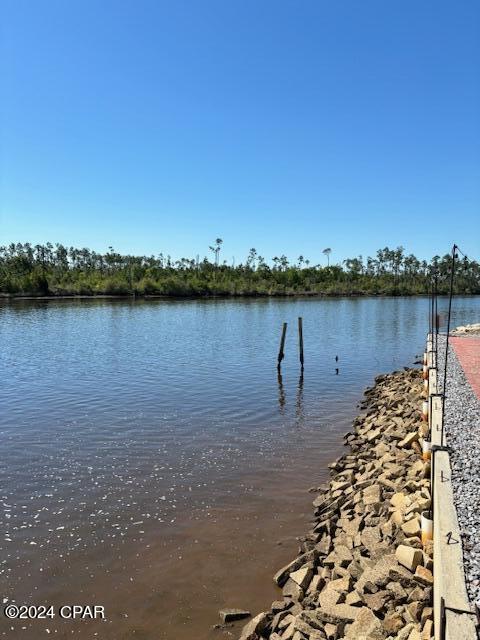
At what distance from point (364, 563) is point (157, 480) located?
552 centimetres

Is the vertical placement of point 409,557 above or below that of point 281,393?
above

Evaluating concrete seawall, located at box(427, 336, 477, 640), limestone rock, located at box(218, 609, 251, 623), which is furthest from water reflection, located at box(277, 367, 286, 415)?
limestone rock, located at box(218, 609, 251, 623)

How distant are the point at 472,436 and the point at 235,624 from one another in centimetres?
498

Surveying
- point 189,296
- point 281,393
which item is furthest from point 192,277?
point 281,393

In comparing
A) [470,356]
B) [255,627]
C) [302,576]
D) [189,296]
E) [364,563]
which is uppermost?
[189,296]

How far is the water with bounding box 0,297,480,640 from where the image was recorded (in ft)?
22.9

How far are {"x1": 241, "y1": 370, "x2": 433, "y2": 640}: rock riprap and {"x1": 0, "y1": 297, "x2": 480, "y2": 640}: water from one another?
56cm

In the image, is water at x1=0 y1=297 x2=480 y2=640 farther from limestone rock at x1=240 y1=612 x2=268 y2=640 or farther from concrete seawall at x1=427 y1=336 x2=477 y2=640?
concrete seawall at x1=427 y1=336 x2=477 y2=640

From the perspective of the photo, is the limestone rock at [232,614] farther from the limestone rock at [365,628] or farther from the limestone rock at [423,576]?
the limestone rock at [423,576]

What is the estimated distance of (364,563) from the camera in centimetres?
640

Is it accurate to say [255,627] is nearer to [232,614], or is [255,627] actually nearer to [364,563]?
[232,614]

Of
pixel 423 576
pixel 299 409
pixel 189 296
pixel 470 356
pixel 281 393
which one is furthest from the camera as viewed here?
pixel 189 296

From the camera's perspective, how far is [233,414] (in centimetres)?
1578

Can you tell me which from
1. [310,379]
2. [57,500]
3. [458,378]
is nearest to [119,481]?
→ [57,500]
